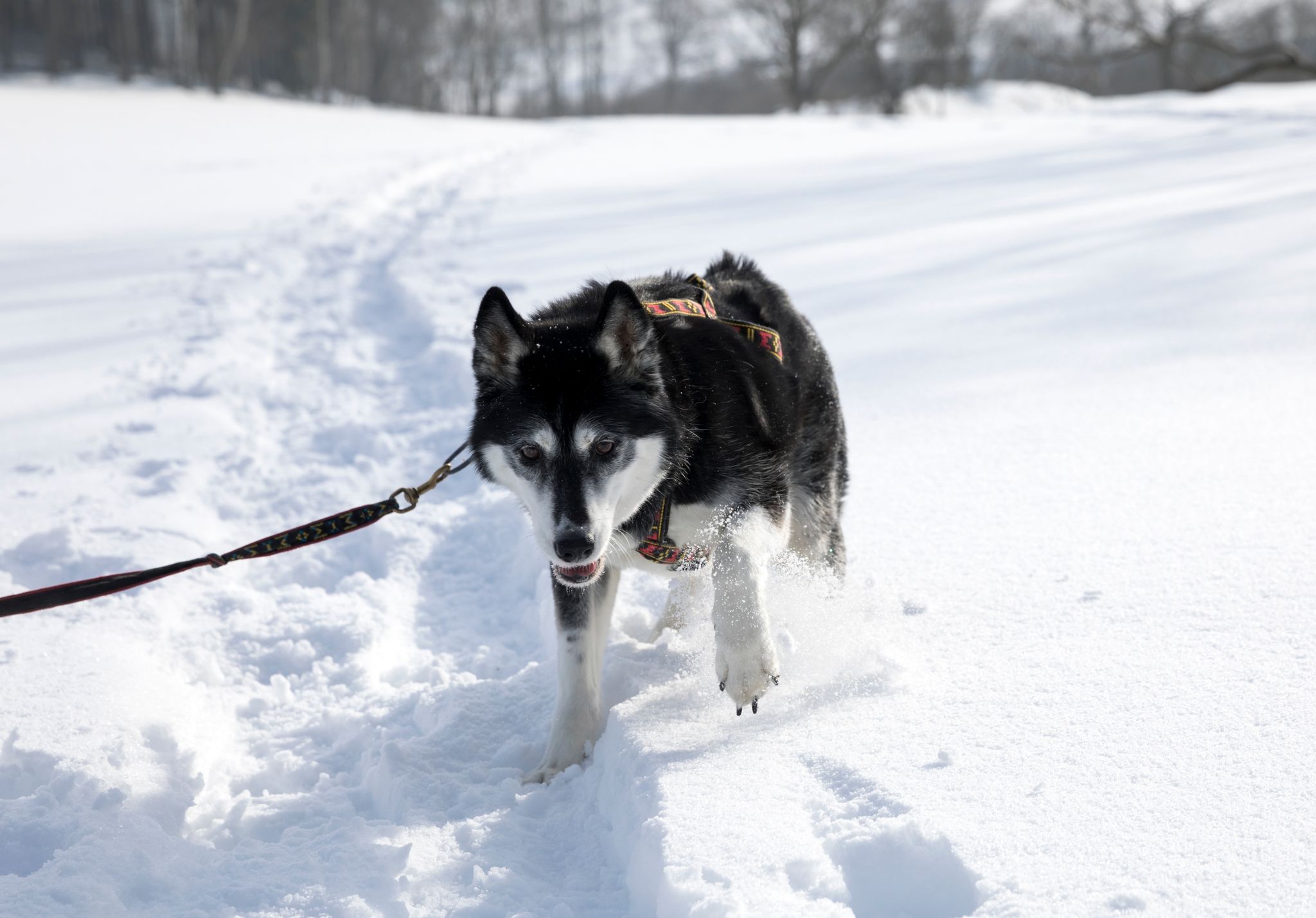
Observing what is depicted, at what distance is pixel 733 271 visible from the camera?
12.6 ft

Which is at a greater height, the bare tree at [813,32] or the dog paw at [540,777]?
the bare tree at [813,32]

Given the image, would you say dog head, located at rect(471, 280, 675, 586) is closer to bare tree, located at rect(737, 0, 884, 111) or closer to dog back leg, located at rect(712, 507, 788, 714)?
dog back leg, located at rect(712, 507, 788, 714)

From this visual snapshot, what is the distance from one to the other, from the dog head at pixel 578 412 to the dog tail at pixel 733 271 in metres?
1.05

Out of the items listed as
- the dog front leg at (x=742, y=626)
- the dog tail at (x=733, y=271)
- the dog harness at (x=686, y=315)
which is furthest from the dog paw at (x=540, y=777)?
the dog tail at (x=733, y=271)

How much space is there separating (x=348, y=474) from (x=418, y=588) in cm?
124

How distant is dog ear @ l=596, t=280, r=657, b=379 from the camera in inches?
104

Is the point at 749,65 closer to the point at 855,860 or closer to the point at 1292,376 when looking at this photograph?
the point at 1292,376

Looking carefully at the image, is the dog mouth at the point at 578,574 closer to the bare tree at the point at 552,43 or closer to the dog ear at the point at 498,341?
the dog ear at the point at 498,341

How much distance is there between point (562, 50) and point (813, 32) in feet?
70.0

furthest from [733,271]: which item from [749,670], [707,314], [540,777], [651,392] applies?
[540,777]

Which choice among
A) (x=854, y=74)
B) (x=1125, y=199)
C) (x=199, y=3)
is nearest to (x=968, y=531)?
(x=1125, y=199)

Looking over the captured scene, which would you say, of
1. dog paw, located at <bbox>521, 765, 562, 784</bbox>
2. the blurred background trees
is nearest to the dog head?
dog paw, located at <bbox>521, 765, 562, 784</bbox>

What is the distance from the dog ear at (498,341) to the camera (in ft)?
8.85

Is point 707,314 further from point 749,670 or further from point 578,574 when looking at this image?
point 749,670
